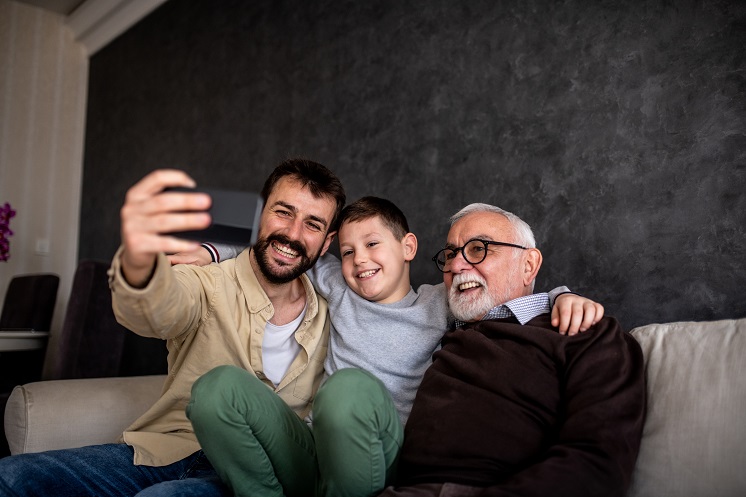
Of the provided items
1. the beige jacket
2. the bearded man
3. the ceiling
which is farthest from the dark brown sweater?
the ceiling

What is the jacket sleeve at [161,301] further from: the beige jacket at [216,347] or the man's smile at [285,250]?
the man's smile at [285,250]

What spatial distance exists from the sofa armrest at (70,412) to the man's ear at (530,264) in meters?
1.23

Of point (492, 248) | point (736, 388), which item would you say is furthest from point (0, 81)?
point (736, 388)

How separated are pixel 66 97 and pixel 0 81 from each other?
44cm

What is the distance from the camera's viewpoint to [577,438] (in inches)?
46.4

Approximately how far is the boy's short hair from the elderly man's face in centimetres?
21

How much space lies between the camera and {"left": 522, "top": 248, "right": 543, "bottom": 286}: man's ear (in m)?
1.62

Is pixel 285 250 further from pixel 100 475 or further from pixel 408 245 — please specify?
pixel 100 475

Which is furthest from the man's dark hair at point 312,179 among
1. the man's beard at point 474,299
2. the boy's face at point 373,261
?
the man's beard at point 474,299

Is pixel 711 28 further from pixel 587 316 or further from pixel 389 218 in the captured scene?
pixel 389 218

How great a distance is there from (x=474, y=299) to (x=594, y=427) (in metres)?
0.47

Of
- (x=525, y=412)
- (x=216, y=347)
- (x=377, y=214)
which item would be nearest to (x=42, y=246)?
(x=216, y=347)

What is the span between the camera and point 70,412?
178cm

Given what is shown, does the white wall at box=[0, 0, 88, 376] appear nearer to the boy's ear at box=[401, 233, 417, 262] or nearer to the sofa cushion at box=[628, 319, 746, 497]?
the boy's ear at box=[401, 233, 417, 262]
